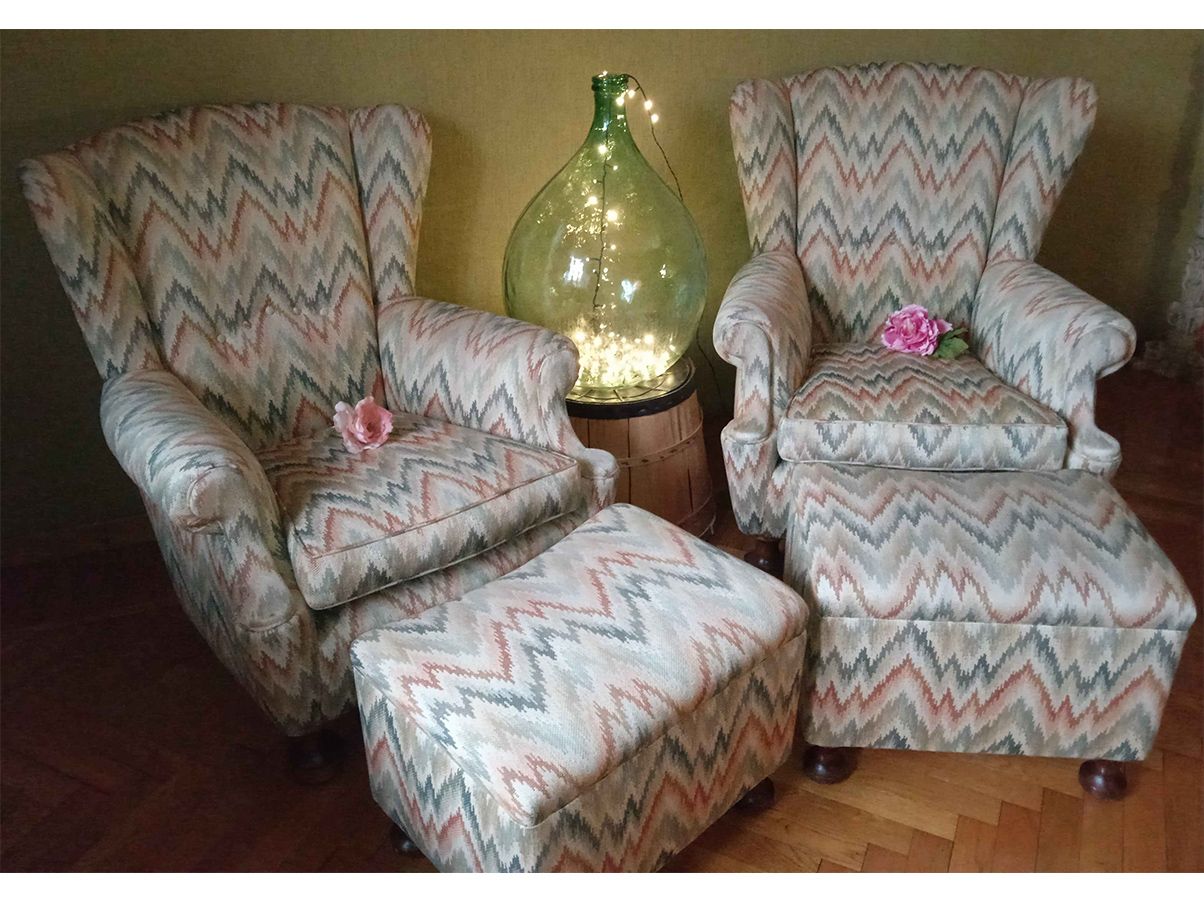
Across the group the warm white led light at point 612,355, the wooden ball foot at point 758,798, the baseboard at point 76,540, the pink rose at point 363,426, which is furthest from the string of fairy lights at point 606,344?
the baseboard at point 76,540

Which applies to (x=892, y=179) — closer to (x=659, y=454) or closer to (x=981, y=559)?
(x=659, y=454)

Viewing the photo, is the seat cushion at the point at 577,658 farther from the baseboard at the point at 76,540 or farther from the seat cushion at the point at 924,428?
the baseboard at the point at 76,540

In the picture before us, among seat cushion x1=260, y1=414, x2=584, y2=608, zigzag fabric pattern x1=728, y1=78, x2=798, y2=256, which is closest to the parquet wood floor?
seat cushion x1=260, y1=414, x2=584, y2=608

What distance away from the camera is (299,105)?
1823mm

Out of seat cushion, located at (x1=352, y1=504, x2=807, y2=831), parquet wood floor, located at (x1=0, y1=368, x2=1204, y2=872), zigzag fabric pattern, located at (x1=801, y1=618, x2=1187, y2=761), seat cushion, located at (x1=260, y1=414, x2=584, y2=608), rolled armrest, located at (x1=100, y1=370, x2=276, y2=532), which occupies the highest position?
rolled armrest, located at (x1=100, y1=370, x2=276, y2=532)

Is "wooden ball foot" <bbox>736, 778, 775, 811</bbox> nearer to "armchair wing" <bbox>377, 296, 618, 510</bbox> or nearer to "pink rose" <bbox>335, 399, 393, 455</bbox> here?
"armchair wing" <bbox>377, 296, 618, 510</bbox>

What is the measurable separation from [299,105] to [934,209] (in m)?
1.30

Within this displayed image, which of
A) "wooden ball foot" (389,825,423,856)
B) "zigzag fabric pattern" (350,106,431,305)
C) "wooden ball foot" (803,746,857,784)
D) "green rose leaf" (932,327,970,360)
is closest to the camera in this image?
"wooden ball foot" (389,825,423,856)

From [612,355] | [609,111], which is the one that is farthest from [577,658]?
[609,111]

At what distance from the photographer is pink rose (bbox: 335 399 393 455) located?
1.64m

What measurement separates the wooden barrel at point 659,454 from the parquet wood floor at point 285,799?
622 mm

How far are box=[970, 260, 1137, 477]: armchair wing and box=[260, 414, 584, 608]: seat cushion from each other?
0.86 m

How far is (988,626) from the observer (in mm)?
1342
